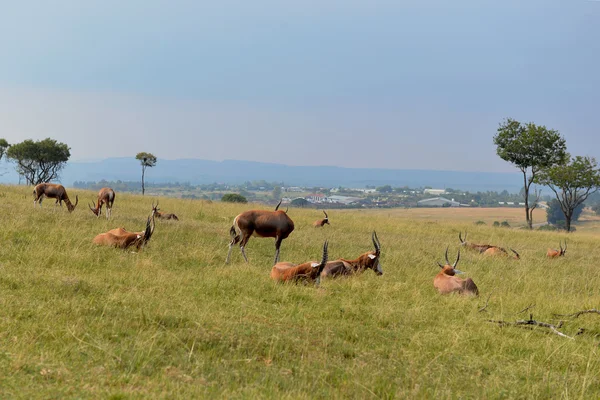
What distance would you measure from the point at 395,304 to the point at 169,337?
4000 millimetres

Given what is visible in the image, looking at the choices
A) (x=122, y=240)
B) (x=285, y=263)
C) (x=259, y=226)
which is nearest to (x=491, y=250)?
(x=259, y=226)

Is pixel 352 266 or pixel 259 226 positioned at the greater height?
pixel 259 226

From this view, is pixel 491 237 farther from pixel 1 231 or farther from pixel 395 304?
pixel 1 231

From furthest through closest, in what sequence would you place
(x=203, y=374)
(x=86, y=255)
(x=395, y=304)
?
(x=86, y=255), (x=395, y=304), (x=203, y=374)

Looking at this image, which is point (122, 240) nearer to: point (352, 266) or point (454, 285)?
point (352, 266)

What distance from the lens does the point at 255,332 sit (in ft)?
20.3

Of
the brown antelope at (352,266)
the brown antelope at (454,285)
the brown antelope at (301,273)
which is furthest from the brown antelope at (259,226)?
the brown antelope at (454,285)

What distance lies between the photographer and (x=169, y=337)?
19.0ft

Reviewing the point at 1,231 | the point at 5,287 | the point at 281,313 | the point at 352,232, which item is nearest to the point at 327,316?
the point at 281,313

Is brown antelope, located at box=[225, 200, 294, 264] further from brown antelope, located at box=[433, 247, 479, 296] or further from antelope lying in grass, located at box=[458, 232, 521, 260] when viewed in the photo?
antelope lying in grass, located at box=[458, 232, 521, 260]

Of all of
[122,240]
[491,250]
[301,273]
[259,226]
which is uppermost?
[259,226]

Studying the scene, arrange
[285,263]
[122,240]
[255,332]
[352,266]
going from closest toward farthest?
1. [255,332]
2. [285,263]
3. [352,266]
4. [122,240]

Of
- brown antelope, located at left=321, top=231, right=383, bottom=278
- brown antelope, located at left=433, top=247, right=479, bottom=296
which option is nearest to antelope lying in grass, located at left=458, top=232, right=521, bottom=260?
brown antelope, located at left=321, top=231, right=383, bottom=278

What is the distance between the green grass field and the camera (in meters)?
4.80
